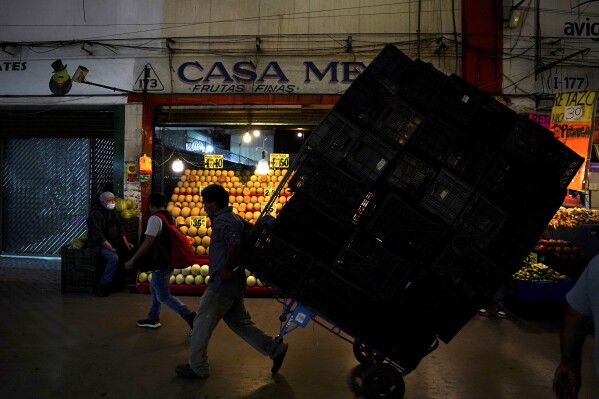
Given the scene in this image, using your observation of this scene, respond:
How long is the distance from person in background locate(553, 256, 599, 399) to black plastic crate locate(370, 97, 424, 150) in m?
1.76

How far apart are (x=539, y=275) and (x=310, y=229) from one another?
16.4 feet

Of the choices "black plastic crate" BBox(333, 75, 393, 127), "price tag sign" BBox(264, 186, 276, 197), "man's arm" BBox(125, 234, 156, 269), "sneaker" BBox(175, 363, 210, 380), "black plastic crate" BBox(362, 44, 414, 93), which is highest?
"black plastic crate" BBox(362, 44, 414, 93)

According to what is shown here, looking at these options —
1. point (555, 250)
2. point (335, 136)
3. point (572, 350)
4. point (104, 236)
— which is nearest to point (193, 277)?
point (104, 236)

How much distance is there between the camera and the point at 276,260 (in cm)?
374

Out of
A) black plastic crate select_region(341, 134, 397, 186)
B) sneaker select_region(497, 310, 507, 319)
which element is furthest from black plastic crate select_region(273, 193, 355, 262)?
sneaker select_region(497, 310, 507, 319)

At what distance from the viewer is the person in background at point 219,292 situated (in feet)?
13.6

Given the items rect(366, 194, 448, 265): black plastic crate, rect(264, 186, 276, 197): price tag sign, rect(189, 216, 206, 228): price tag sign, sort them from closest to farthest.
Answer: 1. rect(366, 194, 448, 265): black plastic crate
2. rect(189, 216, 206, 228): price tag sign
3. rect(264, 186, 276, 197): price tag sign

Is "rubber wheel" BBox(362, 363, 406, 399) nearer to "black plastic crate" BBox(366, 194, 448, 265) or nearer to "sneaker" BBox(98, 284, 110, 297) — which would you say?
"black plastic crate" BBox(366, 194, 448, 265)

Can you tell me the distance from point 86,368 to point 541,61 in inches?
376

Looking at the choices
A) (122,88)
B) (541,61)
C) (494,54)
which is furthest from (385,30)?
(122,88)

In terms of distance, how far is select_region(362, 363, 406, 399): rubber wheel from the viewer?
3.84m

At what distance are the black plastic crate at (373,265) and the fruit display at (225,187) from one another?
4.57 metres

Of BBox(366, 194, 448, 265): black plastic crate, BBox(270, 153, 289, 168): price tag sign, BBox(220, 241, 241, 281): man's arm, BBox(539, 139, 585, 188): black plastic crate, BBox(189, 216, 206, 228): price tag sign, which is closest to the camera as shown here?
BBox(366, 194, 448, 265): black plastic crate

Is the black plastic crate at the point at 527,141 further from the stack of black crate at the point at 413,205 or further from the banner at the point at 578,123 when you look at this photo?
the banner at the point at 578,123
